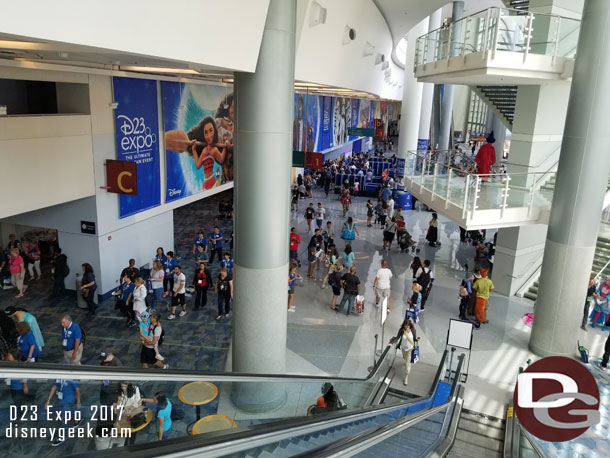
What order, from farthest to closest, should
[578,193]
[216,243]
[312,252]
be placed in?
1. [216,243]
2. [312,252]
3. [578,193]

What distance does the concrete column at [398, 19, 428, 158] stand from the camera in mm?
24547

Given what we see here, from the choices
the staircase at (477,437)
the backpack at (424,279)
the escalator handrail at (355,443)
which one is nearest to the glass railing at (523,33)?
the backpack at (424,279)

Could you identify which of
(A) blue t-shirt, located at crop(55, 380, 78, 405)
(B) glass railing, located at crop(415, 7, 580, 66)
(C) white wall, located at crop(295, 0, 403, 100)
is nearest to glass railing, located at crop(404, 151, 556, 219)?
(B) glass railing, located at crop(415, 7, 580, 66)

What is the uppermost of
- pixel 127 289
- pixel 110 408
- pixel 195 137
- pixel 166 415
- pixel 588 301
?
pixel 195 137

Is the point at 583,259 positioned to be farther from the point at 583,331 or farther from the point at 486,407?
the point at 486,407

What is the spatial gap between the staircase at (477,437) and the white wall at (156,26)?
6024 mm

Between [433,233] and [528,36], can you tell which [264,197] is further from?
[433,233]

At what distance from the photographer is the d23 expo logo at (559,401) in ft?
8.84

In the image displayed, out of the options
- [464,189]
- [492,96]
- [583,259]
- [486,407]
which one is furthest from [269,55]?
[492,96]

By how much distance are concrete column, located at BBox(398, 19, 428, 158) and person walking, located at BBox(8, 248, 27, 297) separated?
749 inches

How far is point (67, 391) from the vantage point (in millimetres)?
2678

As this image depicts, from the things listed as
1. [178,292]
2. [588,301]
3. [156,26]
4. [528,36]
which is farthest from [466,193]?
[156,26]

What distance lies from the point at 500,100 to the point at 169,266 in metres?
10.9

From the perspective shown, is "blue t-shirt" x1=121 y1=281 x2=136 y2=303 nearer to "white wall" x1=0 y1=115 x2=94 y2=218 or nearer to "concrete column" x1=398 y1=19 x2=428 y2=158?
"white wall" x1=0 y1=115 x2=94 y2=218
